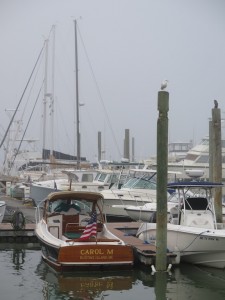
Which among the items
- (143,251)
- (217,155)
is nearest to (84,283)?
(143,251)

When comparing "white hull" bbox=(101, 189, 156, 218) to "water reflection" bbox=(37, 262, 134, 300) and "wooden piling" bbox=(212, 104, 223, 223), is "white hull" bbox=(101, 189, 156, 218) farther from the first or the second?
"water reflection" bbox=(37, 262, 134, 300)

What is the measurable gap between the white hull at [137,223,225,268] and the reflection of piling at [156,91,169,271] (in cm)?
124

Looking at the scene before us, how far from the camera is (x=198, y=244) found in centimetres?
1506

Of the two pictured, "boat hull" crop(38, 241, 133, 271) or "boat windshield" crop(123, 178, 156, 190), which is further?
"boat windshield" crop(123, 178, 156, 190)

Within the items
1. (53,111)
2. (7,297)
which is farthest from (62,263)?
(53,111)

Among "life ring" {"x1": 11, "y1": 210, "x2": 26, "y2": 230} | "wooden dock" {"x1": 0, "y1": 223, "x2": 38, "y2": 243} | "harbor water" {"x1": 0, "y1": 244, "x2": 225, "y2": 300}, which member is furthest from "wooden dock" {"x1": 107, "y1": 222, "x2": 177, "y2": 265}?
"life ring" {"x1": 11, "y1": 210, "x2": 26, "y2": 230}

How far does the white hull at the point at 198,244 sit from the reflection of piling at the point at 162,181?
1242 mm

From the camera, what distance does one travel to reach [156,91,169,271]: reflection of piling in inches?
552

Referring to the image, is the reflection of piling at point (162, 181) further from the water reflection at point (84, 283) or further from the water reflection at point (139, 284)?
the water reflection at point (84, 283)

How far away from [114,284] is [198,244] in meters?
2.91

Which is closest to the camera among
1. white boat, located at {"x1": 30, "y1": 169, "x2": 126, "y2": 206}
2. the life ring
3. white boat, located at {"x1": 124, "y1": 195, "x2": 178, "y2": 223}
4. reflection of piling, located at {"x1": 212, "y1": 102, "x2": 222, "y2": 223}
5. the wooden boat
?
the wooden boat

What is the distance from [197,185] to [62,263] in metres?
4.87

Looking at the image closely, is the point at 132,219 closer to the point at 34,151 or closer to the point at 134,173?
the point at 134,173

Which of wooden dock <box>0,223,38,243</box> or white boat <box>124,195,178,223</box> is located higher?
white boat <box>124,195,178,223</box>
